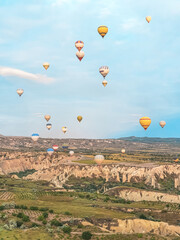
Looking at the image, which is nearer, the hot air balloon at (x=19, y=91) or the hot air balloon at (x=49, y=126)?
the hot air balloon at (x=19, y=91)

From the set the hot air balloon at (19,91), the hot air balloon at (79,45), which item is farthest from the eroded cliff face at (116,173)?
the hot air balloon at (79,45)

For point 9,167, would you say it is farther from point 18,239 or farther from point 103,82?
point 18,239

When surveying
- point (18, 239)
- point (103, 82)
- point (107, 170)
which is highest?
point (103, 82)

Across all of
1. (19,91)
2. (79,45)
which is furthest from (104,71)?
(19,91)

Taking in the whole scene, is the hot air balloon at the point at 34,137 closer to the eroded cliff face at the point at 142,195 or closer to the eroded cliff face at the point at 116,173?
the eroded cliff face at the point at 116,173

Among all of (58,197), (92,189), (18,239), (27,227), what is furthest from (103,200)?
(18,239)

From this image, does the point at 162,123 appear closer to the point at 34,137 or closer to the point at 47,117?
the point at 47,117
